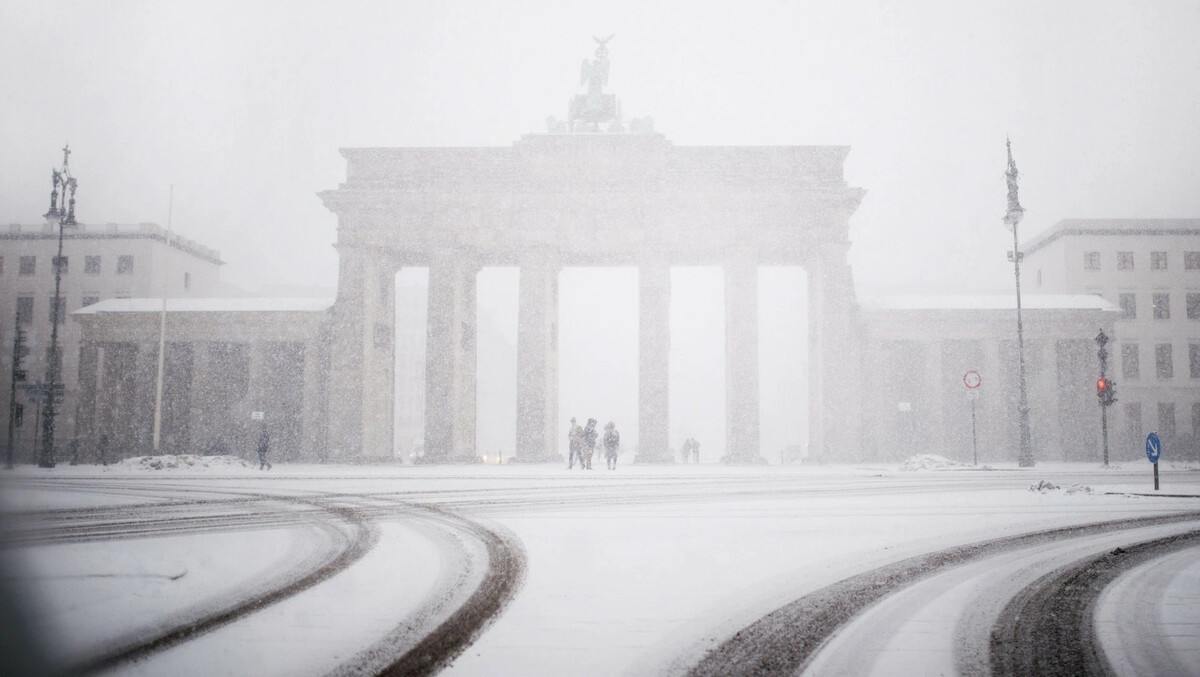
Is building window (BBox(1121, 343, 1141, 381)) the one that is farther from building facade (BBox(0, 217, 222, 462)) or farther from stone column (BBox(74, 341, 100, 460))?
A: stone column (BBox(74, 341, 100, 460))

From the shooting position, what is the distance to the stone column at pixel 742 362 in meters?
35.7

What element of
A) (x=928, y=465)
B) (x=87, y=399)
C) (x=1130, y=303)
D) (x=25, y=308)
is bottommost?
(x=928, y=465)

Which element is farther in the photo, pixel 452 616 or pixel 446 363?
pixel 446 363

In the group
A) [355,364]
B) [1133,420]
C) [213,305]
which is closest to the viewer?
[355,364]

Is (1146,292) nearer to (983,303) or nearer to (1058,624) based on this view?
(983,303)

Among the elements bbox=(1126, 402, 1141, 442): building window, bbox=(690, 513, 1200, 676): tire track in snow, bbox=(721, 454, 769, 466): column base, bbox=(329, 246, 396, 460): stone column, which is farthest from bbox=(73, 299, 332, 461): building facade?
bbox=(1126, 402, 1141, 442): building window

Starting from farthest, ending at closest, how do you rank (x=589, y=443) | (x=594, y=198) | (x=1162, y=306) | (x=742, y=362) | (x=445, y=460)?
1. (x=1162, y=306)
2. (x=594, y=198)
3. (x=445, y=460)
4. (x=742, y=362)
5. (x=589, y=443)

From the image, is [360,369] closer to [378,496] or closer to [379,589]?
[378,496]

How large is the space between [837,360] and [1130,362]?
85.1 feet

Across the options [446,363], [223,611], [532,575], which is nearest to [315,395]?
[446,363]

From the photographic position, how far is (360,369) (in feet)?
123

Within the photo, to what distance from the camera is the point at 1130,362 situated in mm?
48344

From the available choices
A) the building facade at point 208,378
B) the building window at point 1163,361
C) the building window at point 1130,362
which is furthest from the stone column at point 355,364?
the building window at point 1163,361

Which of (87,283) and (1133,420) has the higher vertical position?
(87,283)
